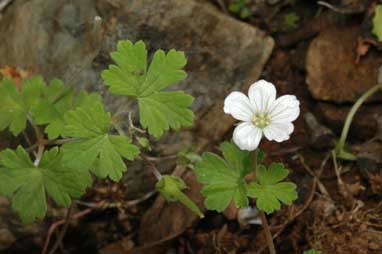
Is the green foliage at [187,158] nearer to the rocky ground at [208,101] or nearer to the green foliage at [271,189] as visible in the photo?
the rocky ground at [208,101]

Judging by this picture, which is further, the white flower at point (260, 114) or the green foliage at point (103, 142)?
the green foliage at point (103, 142)

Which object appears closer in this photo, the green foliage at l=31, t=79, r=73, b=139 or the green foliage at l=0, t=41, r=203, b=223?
the green foliage at l=0, t=41, r=203, b=223

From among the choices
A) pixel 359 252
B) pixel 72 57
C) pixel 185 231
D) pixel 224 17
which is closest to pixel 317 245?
pixel 359 252

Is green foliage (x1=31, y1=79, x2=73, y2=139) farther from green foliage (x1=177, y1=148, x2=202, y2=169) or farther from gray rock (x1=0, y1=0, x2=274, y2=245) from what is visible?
green foliage (x1=177, y1=148, x2=202, y2=169)

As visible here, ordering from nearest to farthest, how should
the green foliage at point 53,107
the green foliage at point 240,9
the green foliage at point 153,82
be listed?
the green foliage at point 153,82
the green foliage at point 53,107
the green foliage at point 240,9

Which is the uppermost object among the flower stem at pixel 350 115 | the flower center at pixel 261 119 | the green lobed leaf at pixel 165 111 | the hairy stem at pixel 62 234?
the green lobed leaf at pixel 165 111

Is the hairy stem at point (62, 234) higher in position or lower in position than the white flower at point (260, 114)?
lower

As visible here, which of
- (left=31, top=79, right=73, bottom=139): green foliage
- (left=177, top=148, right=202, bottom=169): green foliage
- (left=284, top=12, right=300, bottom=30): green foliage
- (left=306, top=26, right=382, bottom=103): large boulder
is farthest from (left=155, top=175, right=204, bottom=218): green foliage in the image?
(left=284, top=12, right=300, bottom=30): green foliage

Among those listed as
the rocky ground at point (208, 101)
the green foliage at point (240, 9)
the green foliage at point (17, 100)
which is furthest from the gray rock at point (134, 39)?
the green foliage at point (17, 100)
